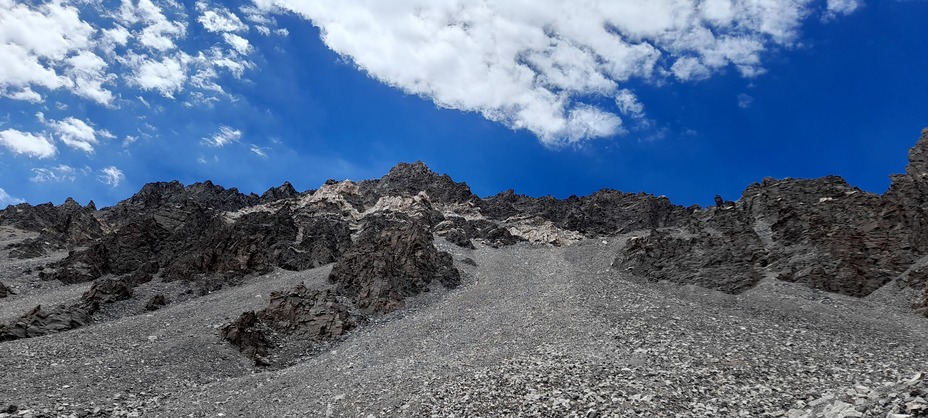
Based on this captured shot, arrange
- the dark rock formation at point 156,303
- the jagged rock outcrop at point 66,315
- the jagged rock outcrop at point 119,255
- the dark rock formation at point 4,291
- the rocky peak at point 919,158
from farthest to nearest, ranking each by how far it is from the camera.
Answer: the jagged rock outcrop at point 119,255 < the rocky peak at point 919,158 < the dark rock formation at point 4,291 < the dark rock formation at point 156,303 < the jagged rock outcrop at point 66,315

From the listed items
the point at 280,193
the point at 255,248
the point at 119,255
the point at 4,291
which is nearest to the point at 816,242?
the point at 255,248

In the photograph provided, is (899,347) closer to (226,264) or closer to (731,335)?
(731,335)

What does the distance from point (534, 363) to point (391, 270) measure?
32559 millimetres

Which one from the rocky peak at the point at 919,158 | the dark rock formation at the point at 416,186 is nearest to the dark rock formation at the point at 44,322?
the dark rock formation at the point at 416,186

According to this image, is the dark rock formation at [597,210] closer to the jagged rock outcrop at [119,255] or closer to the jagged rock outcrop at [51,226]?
the jagged rock outcrop at [119,255]

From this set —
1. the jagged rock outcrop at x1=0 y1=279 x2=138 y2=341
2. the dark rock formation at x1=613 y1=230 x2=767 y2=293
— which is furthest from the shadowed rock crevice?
the dark rock formation at x1=613 y1=230 x2=767 y2=293

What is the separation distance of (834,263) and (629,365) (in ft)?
108

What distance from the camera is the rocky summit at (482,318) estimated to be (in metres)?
23.5

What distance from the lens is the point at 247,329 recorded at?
1529 inches

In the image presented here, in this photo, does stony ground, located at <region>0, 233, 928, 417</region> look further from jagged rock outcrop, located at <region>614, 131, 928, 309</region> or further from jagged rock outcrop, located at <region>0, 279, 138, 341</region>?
jagged rock outcrop, located at <region>614, 131, 928, 309</region>

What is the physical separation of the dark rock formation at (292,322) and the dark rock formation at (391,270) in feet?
13.2

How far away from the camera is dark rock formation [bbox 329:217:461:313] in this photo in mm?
52062

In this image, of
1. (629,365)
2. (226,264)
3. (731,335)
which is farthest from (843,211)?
(226,264)

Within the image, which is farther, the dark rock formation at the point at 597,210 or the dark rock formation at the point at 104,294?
the dark rock formation at the point at 597,210
